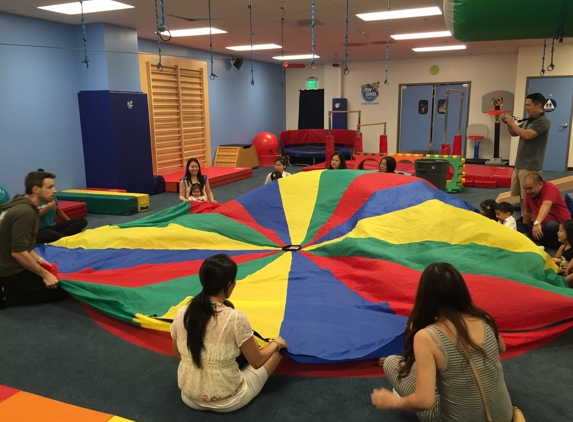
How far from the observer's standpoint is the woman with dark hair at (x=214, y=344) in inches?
83.5

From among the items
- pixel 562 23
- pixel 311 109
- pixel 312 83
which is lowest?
pixel 311 109

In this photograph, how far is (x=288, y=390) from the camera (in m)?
2.54

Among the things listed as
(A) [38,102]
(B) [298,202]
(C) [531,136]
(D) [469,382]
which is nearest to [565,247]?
(C) [531,136]

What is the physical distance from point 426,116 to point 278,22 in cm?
691

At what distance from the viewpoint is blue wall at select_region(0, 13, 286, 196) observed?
6.72m

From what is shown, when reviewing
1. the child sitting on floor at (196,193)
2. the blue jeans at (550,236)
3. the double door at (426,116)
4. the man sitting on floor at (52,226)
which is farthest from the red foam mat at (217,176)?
the blue jeans at (550,236)

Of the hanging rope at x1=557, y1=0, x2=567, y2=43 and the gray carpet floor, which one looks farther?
the hanging rope at x1=557, y1=0, x2=567, y2=43

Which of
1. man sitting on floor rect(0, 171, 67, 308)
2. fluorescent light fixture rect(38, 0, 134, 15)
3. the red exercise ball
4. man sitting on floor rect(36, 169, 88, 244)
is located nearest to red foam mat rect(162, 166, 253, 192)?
the red exercise ball

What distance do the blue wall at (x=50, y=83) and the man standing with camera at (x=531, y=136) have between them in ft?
19.3

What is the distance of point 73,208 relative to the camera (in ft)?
21.1

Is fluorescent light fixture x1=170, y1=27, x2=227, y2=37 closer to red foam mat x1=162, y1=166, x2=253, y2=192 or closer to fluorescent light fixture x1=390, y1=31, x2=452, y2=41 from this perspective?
red foam mat x1=162, y1=166, x2=253, y2=192

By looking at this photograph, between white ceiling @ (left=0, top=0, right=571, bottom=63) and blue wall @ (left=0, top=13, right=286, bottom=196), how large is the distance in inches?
9.5

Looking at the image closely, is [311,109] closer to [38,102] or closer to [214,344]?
[38,102]

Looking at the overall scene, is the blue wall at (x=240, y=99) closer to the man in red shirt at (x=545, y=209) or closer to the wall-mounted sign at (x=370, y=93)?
the wall-mounted sign at (x=370, y=93)
